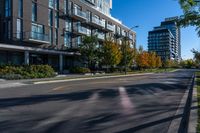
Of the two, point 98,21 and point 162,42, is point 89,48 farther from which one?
point 162,42

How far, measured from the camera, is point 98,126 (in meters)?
7.65

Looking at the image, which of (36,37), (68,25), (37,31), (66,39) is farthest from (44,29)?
(68,25)

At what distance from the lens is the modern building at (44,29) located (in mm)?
39812

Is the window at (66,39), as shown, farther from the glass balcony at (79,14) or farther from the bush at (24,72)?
the bush at (24,72)

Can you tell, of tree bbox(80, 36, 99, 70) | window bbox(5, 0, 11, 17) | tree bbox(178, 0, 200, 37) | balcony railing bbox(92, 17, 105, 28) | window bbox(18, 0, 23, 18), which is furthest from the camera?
balcony railing bbox(92, 17, 105, 28)

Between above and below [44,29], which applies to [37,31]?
below

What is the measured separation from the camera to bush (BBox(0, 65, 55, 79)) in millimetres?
30441

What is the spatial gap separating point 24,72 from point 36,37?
11.3 m

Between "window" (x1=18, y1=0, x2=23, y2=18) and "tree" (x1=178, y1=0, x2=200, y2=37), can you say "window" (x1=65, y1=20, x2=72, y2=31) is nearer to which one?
"window" (x1=18, y1=0, x2=23, y2=18)

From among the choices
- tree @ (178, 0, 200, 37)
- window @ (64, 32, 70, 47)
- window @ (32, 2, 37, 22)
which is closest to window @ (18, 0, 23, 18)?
window @ (32, 2, 37, 22)

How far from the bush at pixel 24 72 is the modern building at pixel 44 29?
418 cm

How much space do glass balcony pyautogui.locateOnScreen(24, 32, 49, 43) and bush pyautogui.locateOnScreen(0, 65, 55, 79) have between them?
7.17 m

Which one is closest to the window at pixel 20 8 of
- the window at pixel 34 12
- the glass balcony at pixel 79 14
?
the window at pixel 34 12

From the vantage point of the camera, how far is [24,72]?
32.3 meters
